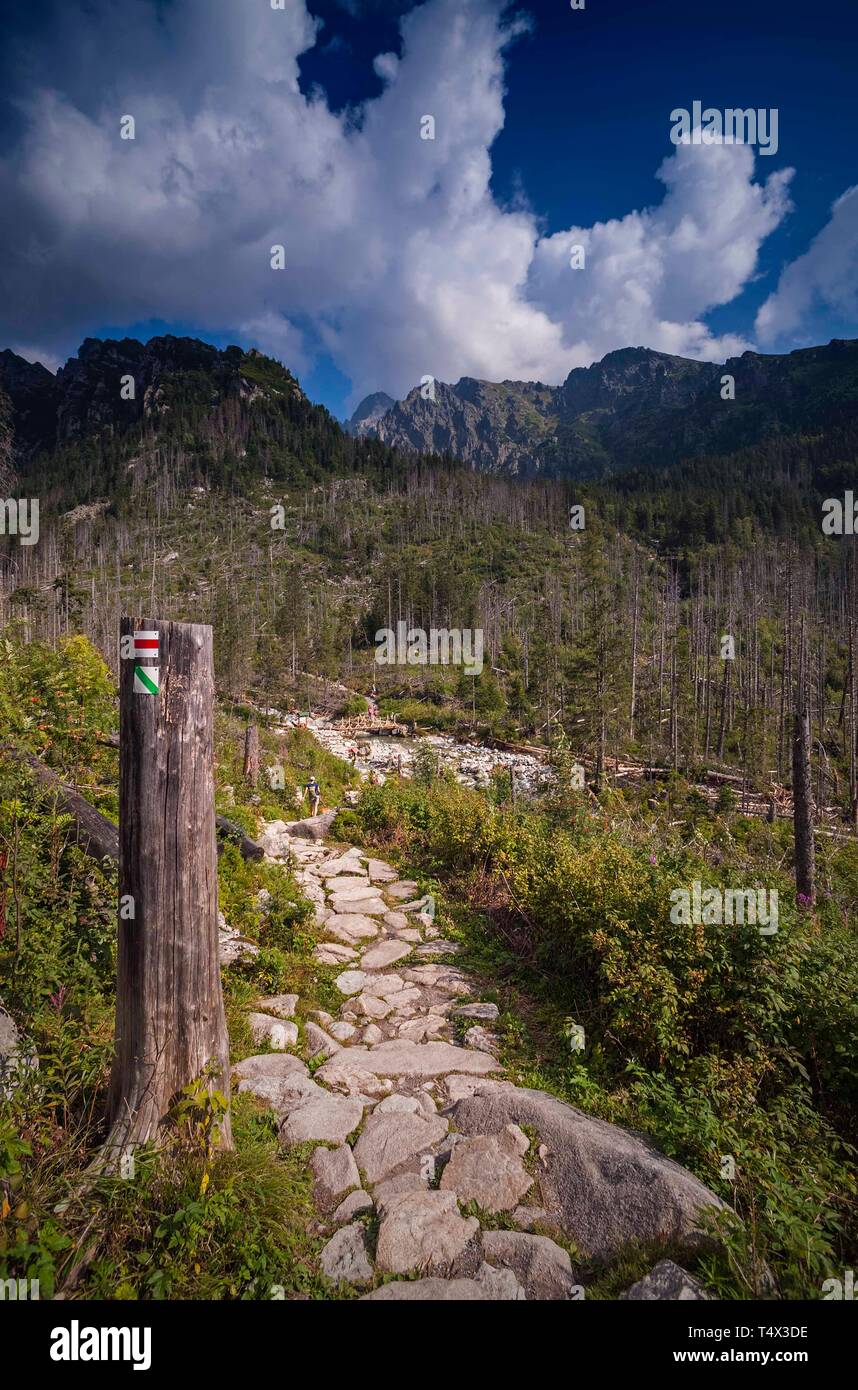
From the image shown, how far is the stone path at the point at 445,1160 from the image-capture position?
251cm

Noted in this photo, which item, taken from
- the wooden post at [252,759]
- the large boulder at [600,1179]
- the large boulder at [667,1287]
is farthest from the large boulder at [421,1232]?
the wooden post at [252,759]

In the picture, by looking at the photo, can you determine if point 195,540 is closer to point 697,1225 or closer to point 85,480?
point 85,480

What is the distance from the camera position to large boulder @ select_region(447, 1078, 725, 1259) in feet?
8.53

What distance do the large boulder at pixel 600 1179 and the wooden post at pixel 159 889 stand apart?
164cm

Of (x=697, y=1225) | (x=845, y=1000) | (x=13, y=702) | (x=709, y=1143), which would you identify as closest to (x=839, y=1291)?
(x=697, y=1225)

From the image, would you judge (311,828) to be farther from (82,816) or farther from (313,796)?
(82,816)

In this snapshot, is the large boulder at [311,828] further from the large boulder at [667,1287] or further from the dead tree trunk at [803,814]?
the dead tree trunk at [803,814]

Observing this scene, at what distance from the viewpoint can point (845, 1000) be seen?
11.8 ft

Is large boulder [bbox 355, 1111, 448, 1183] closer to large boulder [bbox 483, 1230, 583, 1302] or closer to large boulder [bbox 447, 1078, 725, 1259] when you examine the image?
large boulder [bbox 447, 1078, 725, 1259]

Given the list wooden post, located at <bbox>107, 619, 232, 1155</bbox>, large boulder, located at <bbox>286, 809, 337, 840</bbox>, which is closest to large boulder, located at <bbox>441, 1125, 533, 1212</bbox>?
wooden post, located at <bbox>107, 619, 232, 1155</bbox>

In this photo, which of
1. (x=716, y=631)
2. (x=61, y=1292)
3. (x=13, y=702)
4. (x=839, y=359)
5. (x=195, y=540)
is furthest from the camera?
(x=839, y=359)

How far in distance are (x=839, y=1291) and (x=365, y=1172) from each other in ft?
7.06

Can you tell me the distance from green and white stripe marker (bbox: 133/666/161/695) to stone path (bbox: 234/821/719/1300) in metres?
2.67

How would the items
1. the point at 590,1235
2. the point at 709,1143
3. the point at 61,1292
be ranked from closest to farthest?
1. the point at 61,1292
2. the point at 590,1235
3. the point at 709,1143
